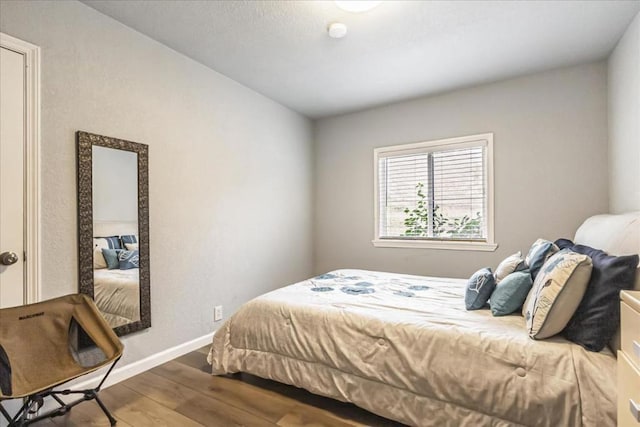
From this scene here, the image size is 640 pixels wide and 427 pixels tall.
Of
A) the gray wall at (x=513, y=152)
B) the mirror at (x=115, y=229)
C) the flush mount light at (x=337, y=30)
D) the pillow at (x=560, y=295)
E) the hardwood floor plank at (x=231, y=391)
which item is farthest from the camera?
the gray wall at (x=513, y=152)

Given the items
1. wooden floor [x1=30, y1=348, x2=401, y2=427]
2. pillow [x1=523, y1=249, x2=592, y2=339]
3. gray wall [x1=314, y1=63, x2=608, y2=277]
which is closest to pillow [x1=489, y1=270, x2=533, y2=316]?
pillow [x1=523, y1=249, x2=592, y2=339]

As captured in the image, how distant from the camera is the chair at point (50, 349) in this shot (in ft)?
5.03

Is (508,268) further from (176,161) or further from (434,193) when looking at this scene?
(176,161)

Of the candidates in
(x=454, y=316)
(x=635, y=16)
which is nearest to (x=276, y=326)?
(x=454, y=316)

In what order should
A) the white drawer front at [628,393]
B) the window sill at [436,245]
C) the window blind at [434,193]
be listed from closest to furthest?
1. the white drawer front at [628,393]
2. the window sill at [436,245]
3. the window blind at [434,193]

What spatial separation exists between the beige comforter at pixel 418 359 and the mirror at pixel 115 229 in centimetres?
70

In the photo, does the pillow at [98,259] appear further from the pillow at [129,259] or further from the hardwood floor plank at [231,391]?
the hardwood floor plank at [231,391]

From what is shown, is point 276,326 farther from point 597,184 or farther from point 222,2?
point 597,184

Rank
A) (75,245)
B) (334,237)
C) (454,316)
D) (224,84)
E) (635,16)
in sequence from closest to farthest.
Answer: (454,316) → (75,245) → (635,16) → (224,84) → (334,237)

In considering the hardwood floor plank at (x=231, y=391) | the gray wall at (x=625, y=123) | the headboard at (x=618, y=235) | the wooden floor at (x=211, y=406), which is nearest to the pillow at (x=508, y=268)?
the headboard at (x=618, y=235)

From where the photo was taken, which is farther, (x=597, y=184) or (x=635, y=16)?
(x=597, y=184)

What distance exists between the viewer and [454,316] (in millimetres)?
1876

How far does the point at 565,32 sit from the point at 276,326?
3009 millimetres

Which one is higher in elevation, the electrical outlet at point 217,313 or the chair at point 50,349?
the chair at point 50,349
